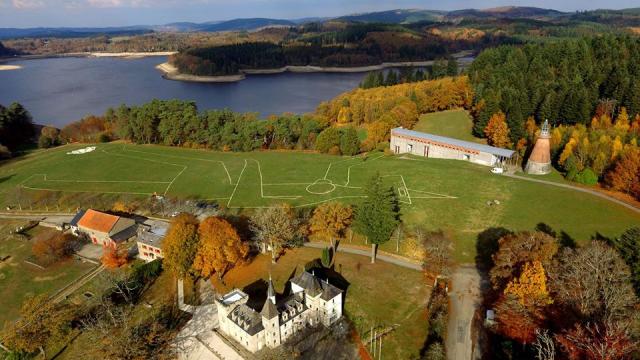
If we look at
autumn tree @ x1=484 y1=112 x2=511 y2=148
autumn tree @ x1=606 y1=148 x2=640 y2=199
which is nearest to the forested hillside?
autumn tree @ x1=484 y1=112 x2=511 y2=148

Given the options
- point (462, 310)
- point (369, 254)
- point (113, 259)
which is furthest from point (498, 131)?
point (113, 259)

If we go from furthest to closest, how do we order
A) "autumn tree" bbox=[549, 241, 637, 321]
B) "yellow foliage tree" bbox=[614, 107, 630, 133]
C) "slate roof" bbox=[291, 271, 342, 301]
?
"yellow foliage tree" bbox=[614, 107, 630, 133]
"slate roof" bbox=[291, 271, 342, 301]
"autumn tree" bbox=[549, 241, 637, 321]

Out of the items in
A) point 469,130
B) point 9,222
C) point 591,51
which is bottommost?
point 9,222

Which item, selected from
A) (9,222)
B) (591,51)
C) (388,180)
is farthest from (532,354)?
(591,51)

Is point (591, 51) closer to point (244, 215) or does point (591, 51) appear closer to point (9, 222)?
point (244, 215)

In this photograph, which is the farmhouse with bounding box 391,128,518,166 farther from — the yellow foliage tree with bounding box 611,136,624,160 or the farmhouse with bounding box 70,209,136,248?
the farmhouse with bounding box 70,209,136,248

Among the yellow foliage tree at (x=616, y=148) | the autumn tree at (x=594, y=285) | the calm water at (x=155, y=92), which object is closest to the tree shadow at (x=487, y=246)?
the autumn tree at (x=594, y=285)
